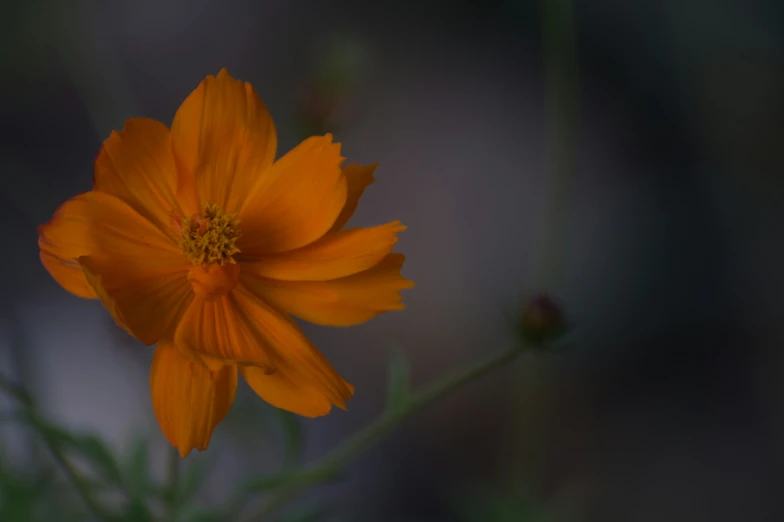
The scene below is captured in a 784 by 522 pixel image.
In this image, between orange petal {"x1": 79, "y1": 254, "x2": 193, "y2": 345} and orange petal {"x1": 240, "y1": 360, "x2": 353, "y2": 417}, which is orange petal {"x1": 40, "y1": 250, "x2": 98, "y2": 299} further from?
orange petal {"x1": 240, "y1": 360, "x2": 353, "y2": 417}

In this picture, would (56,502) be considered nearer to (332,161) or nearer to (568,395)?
(332,161)

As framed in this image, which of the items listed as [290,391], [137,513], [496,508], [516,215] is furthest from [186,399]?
[516,215]

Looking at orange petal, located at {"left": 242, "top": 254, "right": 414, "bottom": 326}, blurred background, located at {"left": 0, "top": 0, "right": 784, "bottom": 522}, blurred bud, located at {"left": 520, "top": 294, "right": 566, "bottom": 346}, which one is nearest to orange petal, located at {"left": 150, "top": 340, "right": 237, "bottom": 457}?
orange petal, located at {"left": 242, "top": 254, "right": 414, "bottom": 326}

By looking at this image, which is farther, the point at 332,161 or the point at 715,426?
the point at 715,426

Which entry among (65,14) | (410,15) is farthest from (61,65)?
(410,15)

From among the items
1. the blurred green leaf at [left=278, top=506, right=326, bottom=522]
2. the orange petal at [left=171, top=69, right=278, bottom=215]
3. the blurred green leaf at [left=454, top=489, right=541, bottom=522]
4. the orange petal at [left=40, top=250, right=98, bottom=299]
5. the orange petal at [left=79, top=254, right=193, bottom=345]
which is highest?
the orange petal at [left=171, top=69, right=278, bottom=215]

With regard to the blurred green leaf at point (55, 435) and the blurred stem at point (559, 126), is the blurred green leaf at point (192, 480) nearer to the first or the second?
the blurred green leaf at point (55, 435)
